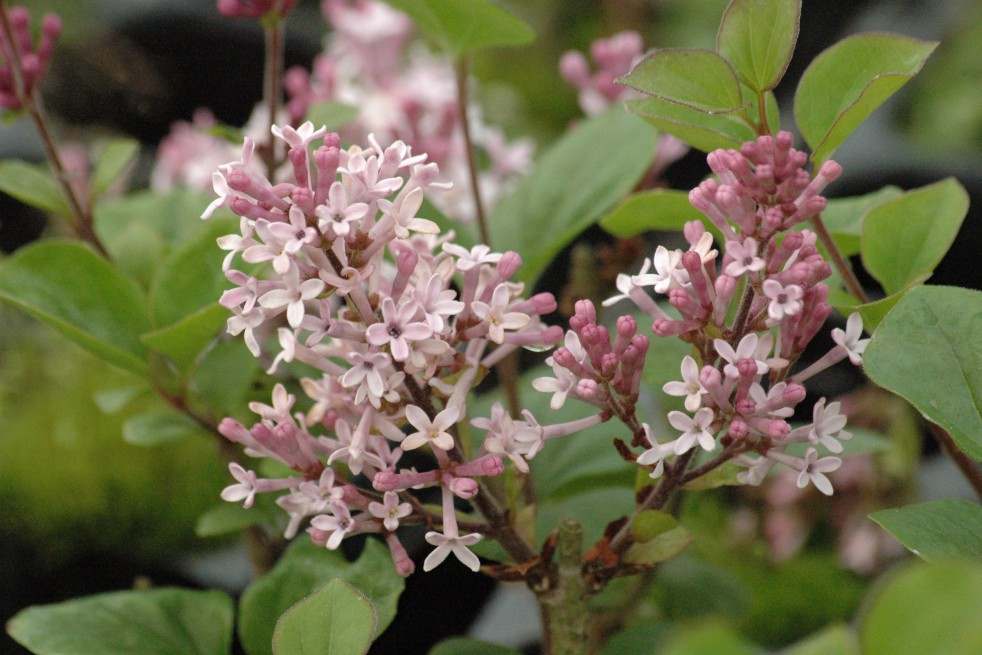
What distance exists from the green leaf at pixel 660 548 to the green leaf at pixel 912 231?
17 centimetres

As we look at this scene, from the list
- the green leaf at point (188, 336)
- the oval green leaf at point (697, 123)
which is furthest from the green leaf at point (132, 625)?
the oval green leaf at point (697, 123)

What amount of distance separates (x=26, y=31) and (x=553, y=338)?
0.46 metres

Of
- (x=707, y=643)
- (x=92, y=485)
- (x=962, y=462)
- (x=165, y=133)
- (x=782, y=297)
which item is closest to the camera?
(x=707, y=643)

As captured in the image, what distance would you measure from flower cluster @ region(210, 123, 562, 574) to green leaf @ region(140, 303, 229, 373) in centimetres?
8

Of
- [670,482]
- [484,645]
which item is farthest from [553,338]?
[484,645]

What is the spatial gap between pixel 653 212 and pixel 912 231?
127 mm

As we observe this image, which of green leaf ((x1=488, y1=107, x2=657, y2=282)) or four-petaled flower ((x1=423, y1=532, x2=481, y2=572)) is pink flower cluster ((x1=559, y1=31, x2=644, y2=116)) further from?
four-petaled flower ((x1=423, y1=532, x2=481, y2=572))

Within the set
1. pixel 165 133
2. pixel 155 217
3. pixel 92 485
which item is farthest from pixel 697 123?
pixel 165 133

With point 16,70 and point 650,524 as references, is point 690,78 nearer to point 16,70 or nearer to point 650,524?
point 650,524

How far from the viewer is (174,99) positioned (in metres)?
1.42

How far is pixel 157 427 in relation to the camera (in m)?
0.58

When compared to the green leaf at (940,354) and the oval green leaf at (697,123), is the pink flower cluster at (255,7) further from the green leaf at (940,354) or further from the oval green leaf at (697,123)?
the green leaf at (940,354)

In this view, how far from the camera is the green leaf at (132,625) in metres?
0.46

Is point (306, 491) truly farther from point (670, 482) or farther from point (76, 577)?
point (76, 577)
